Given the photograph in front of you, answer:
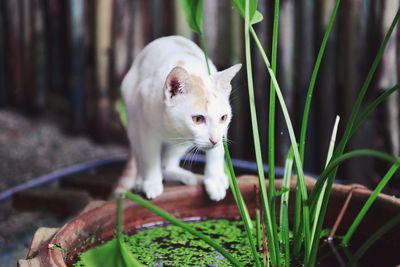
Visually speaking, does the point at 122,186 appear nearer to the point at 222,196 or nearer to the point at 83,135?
the point at 222,196

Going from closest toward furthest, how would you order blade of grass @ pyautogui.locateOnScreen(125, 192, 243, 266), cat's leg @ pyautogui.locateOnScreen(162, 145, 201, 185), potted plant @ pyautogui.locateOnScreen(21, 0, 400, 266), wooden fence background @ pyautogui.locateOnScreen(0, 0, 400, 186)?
blade of grass @ pyautogui.locateOnScreen(125, 192, 243, 266) < potted plant @ pyautogui.locateOnScreen(21, 0, 400, 266) < cat's leg @ pyautogui.locateOnScreen(162, 145, 201, 185) < wooden fence background @ pyautogui.locateOnScreen(0, 0, 400, 186)

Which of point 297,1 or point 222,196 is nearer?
point 222,196

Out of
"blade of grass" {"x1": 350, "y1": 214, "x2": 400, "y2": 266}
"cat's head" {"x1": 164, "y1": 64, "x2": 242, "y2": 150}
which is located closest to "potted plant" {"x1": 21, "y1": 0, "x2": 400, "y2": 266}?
"blade of grass" {"x1": 350, "y1": 214, "x2": 400, "y2": 266}

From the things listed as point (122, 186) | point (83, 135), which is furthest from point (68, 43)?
point (122, 186)

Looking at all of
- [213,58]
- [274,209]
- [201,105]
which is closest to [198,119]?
[201,105]

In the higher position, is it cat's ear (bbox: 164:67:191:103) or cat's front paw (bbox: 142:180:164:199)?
cat's ear (bbox: 164:67:191:103)

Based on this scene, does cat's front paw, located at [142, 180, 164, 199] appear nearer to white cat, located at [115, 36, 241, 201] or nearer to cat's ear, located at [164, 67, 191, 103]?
white cat, located at [115, 36, 241, 201]

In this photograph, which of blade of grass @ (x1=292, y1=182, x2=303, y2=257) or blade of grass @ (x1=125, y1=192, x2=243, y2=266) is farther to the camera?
blade of grass @ (x1=292, y1=182, x2=303, y2=257)

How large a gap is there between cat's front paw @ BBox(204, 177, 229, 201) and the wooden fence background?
1018mm

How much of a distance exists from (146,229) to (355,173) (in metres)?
1.33

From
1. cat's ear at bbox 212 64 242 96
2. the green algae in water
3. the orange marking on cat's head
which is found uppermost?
cat's ear at bbox 212 64 242 96

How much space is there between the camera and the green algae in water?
141 cm

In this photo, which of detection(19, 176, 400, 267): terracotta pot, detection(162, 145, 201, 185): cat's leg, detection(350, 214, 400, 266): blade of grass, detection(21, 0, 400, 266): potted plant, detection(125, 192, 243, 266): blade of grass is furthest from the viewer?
detection(162, 145, 201, 185): cat's leg

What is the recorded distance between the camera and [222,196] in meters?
1.62
